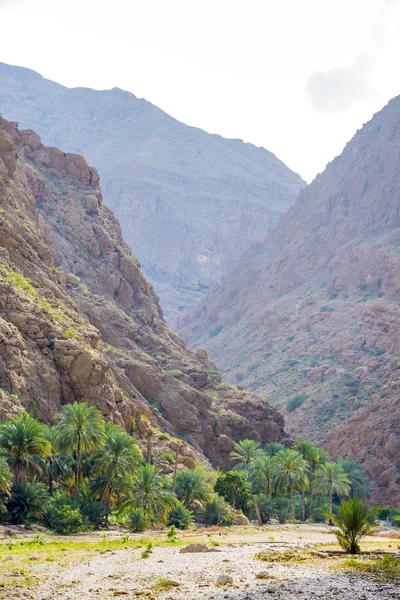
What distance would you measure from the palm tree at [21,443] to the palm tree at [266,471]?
26139mm

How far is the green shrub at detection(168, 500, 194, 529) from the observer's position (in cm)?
5000

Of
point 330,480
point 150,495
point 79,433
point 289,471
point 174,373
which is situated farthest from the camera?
point 174,373

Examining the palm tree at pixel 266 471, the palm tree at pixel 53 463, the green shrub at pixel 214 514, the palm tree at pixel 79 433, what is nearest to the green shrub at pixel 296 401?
the palm tree at pixel 266 471

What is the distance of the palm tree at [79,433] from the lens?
45625 millimetres

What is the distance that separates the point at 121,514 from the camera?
48.8m

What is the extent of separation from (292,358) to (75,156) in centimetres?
6310

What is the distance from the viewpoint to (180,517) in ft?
165

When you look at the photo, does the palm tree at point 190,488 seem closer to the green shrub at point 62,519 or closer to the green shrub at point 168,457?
the green shrub at point 168,457

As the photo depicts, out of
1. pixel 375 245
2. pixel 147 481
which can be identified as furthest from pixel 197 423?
pixel 375 245

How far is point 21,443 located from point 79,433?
4.92 m

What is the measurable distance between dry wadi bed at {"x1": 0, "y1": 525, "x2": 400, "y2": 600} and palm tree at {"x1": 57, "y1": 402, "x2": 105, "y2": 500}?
9918mm

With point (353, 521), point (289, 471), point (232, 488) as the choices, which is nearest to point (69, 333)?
point (232, 488)

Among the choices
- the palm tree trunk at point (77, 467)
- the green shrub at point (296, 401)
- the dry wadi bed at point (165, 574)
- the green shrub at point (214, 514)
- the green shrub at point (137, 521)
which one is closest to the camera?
the dry wadi bed at point (165, 574)

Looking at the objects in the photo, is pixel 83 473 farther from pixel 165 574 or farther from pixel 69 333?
pixel 165 574
